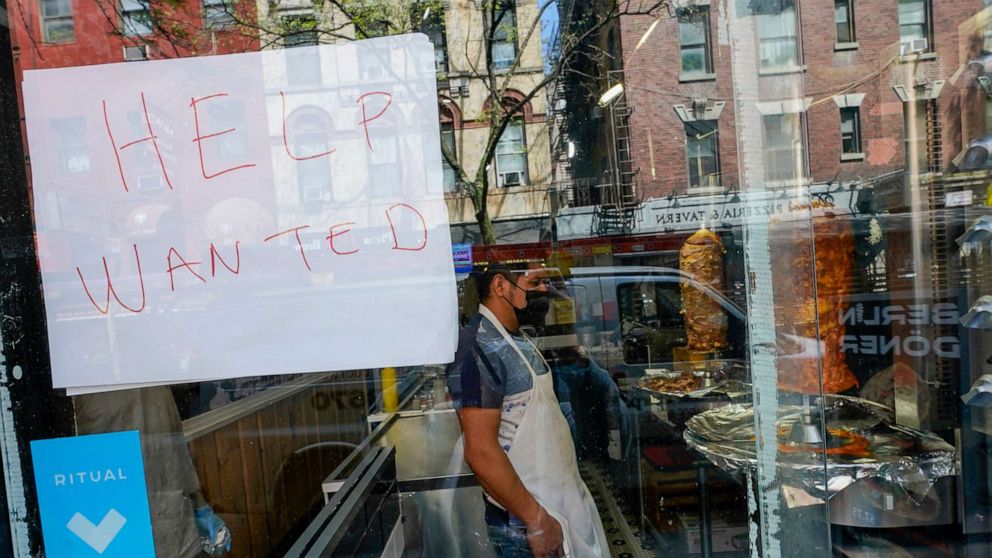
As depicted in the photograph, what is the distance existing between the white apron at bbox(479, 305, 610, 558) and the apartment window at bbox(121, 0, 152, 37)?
3.34 feet

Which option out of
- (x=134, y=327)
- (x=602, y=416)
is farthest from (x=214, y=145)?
(x=602, y=416)

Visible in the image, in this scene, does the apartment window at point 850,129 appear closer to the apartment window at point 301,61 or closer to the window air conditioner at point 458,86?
the window air conditioner at point 458,86

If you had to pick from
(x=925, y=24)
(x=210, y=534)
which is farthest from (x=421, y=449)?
(x=925, y=24)

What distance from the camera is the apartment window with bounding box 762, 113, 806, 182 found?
3.17 ft

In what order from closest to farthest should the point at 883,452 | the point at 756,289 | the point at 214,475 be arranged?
1. the point at 756,289
2. the point at 883,452
3. the point at 214,475

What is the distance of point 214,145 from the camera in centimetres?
105

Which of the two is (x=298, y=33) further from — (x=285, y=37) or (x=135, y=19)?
(x=135, y=19)

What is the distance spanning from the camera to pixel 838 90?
273 cm

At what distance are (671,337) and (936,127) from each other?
208 cm

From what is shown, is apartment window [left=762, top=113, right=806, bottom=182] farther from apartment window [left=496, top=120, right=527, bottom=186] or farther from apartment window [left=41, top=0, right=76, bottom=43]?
apartment window [left=41, top=0, right=76, bottom=43]

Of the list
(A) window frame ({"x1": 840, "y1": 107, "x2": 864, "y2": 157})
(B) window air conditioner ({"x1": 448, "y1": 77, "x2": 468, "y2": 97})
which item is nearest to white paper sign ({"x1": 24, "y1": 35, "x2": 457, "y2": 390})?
(B) window air conditioner ({"x1": 448, "y1": 77, "x2": 468, "y2": 97})

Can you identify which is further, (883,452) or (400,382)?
(400,382)

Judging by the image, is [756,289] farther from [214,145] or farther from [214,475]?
[214,475]

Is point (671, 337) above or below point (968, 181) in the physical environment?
below
